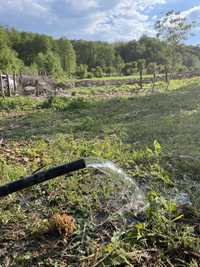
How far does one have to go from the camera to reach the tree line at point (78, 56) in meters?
38.0

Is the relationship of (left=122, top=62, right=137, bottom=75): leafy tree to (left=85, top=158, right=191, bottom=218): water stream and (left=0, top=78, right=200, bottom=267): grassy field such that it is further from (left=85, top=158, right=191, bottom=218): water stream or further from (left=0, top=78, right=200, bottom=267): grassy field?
(left=85, top=158, right=191, bottom=218): water stream

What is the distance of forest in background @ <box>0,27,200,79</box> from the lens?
128ft

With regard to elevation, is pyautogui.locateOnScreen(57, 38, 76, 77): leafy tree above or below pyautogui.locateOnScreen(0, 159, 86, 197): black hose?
above

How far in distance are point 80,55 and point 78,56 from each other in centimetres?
42

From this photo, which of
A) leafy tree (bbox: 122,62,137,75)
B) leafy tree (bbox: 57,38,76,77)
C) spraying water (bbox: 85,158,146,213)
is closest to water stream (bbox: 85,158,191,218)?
spraying water (bbox: 85,158,146,213)

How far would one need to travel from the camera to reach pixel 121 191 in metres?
2.69

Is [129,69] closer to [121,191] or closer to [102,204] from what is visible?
[121,191]

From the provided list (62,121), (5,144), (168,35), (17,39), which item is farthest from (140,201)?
(17,39)

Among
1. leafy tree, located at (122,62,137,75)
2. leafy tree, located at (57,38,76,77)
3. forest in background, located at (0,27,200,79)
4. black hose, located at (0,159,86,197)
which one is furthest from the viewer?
leafy tree, located at (57,38,76,77)

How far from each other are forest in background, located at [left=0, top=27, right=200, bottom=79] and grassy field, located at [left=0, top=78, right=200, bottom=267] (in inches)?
1268

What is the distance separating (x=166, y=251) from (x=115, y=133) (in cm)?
346

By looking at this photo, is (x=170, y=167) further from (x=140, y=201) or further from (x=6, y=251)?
(x=6, y=251)

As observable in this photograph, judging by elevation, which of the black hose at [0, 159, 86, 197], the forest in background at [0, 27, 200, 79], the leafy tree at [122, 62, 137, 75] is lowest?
the leafy tree at [122, 62, 137, 75]

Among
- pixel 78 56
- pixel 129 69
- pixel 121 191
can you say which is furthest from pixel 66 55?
pixel 121 191
